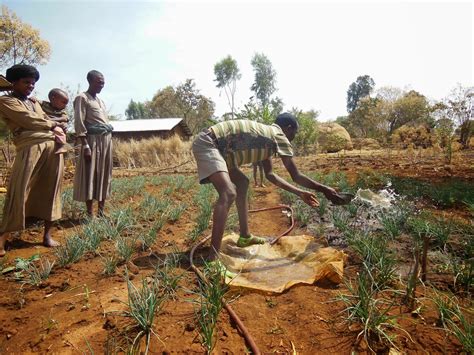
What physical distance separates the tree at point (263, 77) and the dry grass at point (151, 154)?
24971mm

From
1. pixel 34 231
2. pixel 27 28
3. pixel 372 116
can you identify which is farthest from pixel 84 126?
pixel 372 116

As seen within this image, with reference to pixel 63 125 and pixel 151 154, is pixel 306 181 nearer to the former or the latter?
pixel 63 125

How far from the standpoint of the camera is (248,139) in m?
2.62

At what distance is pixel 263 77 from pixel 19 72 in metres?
39.7

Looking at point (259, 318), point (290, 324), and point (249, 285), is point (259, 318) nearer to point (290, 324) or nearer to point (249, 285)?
point (290, 324)

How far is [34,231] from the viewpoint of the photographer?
135 inches

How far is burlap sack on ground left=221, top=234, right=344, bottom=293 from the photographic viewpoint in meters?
2.10

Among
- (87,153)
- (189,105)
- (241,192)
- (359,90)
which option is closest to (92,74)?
(87,153)

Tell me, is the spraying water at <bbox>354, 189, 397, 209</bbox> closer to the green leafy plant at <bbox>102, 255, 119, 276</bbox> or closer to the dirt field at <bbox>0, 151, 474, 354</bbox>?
the dirt field at <bbox>0, 151, 474, 354</bbox>

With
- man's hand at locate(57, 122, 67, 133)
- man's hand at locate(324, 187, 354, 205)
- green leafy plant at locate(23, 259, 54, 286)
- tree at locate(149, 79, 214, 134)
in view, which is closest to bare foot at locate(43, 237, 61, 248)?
green leafy plant at locate(23, 259, 54, 286)

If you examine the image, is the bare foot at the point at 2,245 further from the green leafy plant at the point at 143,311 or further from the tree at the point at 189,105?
the tree at the point at 189,105

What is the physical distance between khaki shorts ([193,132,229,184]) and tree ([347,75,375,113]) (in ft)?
156

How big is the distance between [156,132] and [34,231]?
57.0 ft

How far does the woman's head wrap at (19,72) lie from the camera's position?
2732 millimetres
